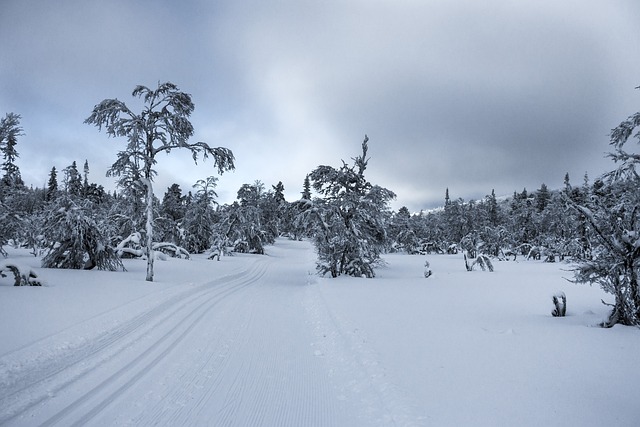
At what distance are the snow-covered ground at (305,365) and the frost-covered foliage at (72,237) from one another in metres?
5.89

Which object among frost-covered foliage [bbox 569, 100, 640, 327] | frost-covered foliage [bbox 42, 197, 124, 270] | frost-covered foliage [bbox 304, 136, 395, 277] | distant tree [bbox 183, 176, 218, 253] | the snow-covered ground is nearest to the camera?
the snow-covered ground

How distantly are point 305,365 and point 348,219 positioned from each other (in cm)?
1429

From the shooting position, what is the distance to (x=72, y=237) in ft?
47.4

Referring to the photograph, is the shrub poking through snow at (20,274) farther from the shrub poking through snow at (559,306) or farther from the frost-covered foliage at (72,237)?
the shrub poking through snow at (559,306)

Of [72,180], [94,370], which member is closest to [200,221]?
[72,180]

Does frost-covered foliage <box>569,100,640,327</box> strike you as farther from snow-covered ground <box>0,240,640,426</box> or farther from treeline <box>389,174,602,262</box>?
treeline <box>389,174,602,262</box>

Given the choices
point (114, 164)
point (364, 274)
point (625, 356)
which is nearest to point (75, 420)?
point (625, 356)

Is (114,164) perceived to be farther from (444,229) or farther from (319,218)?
(444,229)

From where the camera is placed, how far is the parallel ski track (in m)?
3.65

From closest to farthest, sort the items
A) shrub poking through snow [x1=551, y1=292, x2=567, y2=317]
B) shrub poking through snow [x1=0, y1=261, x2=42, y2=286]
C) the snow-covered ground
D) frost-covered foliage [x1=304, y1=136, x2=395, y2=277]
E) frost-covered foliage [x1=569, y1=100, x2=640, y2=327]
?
the snow-covered ground → frost-covered foliage [x1=569, y1=100, x2=640, y2=327] → shrub poking through snow [x1=551, y1=292, x2=567, y2=317] → shrub poking through snow [x1=0, y1=261, x2=42, y2=286] → frost-covered foliage [x1=304, y1=136, x2=395, y2=277]

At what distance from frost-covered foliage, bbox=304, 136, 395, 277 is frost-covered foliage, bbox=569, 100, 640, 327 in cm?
1190

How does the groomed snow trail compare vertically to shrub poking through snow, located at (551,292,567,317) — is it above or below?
below

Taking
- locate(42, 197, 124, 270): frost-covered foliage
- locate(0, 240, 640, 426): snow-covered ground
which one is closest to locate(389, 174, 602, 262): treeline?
locate(42, 197, 124, 270): frost-covered foliage

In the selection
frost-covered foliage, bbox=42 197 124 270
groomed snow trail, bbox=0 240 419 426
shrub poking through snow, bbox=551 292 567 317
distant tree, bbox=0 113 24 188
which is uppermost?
distant tree, bbox=0 113 24 188
